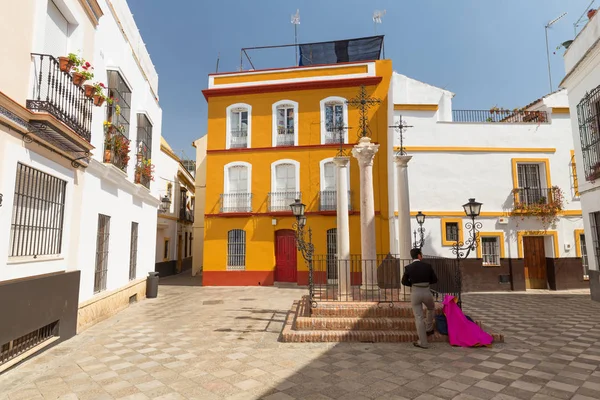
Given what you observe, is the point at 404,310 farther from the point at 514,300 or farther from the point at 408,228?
the point at 514,300

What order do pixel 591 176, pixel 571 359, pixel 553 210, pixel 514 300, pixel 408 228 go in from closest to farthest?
pixel 571 359, pixel 408 228, pixel 591 176, pixel 514 300, pixel 553 210

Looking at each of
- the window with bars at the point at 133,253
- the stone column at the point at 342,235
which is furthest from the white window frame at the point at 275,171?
the stone column at the point at 342,235

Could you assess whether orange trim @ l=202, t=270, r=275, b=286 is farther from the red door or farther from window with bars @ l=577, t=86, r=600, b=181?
window with bars @ l=577, t=86, r=600, b=181

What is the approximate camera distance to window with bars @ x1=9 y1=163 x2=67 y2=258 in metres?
5.57

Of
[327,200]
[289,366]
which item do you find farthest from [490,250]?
[289,366]

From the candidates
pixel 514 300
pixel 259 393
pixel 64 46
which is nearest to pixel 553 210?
pixel 514 300

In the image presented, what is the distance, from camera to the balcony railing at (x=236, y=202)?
677 inches

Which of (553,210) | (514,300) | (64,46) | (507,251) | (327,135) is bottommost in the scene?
(514,300)

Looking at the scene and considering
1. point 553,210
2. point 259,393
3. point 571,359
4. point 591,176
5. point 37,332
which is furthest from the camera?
point 553,210

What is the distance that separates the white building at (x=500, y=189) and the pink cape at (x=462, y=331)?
8.35 m

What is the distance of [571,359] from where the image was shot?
17.9 feet

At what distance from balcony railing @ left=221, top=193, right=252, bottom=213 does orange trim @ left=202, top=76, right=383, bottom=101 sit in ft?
17.4

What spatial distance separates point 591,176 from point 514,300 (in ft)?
15.2

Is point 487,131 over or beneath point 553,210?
over
